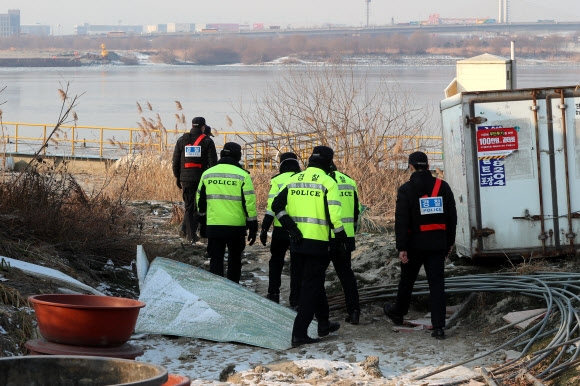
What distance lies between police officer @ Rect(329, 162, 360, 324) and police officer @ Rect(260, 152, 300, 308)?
50 cm

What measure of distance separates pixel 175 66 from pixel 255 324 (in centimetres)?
17049

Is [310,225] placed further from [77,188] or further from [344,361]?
[77,188]

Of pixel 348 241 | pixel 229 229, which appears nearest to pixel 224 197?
pixel 229 229

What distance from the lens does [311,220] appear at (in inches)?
343

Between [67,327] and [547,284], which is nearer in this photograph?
[67,327]

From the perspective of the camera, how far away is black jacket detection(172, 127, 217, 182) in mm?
13141

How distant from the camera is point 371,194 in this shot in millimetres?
18156

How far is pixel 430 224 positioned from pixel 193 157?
5007mm

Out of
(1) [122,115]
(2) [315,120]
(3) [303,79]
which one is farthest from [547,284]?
(1) [122,115]

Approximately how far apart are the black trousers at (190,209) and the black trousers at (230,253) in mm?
2114

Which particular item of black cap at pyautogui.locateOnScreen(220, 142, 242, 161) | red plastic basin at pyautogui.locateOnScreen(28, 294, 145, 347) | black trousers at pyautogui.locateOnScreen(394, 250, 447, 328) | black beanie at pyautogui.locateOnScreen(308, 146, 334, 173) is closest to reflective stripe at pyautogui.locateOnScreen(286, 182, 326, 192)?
black beanie at pyautogui.locateOnScreen(308, 146, 334, 173)

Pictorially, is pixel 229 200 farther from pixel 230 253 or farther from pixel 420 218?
pixel 420 218

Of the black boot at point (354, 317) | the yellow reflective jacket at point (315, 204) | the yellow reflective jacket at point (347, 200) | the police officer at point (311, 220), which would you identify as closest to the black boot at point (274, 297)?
the black boot at point (354, 317)

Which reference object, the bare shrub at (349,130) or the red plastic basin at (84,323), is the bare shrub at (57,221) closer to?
the red plastic basin at (84,323)
